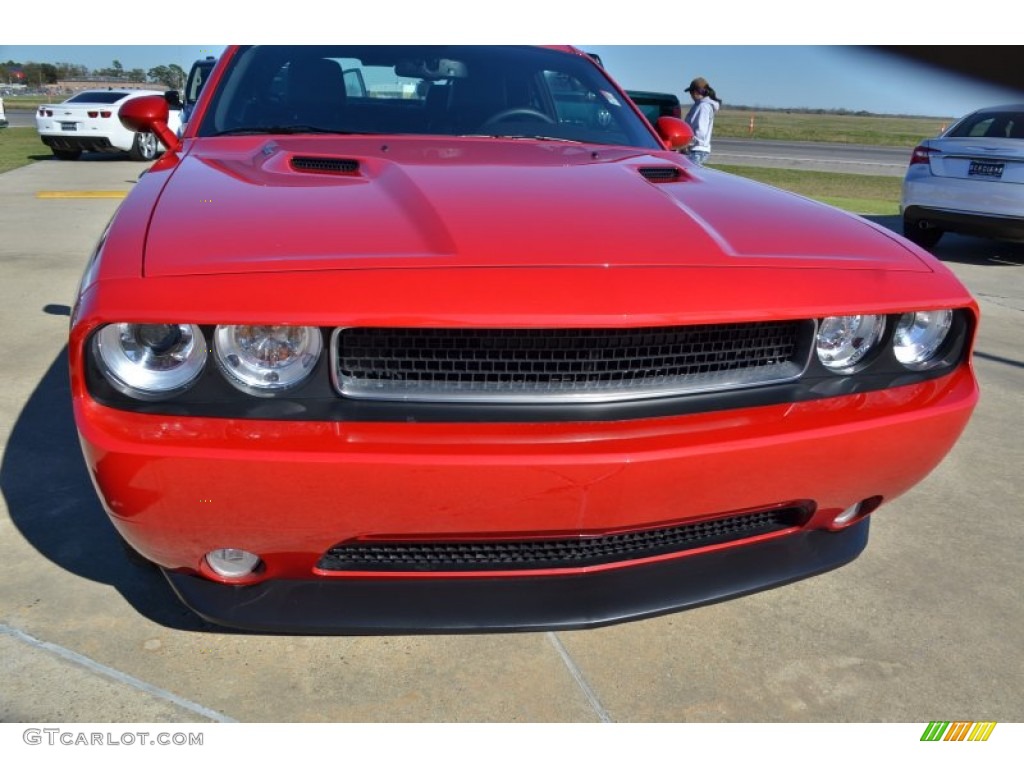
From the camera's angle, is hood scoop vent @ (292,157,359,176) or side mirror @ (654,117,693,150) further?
side mirror @ (654,117,693,150)

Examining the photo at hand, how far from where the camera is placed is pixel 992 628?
7.23 ft

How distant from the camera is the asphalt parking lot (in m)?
1.84

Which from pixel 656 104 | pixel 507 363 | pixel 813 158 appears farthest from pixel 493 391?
pixel 813 158

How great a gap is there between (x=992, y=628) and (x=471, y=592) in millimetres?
1427

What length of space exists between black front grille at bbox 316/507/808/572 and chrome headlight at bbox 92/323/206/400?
17.0 inches

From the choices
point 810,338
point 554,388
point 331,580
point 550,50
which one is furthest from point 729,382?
point 550,50

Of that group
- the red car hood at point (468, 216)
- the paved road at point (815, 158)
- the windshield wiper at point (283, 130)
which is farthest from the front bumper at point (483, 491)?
the paved road at point (815, 158)

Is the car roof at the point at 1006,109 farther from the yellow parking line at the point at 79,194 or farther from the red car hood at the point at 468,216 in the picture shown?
the yellow parking line at the point at 79,194

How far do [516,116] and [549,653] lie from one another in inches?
71.5

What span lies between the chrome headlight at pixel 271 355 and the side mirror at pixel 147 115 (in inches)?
65.7

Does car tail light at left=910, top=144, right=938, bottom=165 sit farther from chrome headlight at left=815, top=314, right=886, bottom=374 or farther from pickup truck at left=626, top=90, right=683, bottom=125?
chrome headlight at left=815, top=314, right=886, bottom=374

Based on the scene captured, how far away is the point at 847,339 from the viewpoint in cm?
187

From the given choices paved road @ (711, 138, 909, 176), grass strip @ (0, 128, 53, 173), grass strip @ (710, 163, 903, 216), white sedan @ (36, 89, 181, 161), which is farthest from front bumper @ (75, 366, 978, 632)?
paved road @ (711, 138, 909, 176)
